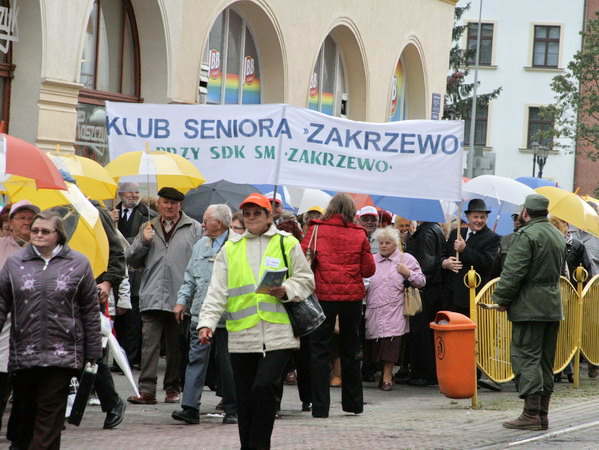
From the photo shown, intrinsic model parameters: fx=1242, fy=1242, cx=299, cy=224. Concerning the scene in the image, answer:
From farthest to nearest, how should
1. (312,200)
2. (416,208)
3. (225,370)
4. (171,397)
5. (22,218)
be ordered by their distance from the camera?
(312,200) < (416,208) < (171,397) < (225,370) < (22,218)

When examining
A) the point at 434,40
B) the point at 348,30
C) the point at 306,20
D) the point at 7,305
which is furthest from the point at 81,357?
the point at 434,40

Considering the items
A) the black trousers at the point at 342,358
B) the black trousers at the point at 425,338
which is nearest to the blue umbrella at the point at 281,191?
the black trousers at the point at 425,338

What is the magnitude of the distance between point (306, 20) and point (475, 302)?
1268 centimetres

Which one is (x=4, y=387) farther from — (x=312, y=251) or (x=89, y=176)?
(x=89, y=176)

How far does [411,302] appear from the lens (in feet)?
42.7

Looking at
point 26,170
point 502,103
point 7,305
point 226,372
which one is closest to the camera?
point 7,305

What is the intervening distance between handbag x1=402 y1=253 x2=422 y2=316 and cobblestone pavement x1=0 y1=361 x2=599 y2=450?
3.50ft

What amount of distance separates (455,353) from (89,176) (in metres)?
3.75

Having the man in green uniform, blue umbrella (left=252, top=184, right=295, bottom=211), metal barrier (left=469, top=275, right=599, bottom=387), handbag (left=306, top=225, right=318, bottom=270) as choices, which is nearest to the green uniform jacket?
the man in green uniform

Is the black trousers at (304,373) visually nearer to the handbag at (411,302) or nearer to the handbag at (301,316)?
the handbag at (411,302)

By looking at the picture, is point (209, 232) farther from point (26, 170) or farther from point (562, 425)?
point (562, 425)

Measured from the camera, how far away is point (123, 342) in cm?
1349

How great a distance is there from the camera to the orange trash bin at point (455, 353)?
10.8 meters

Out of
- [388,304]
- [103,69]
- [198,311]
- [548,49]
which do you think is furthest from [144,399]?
[548,49]
